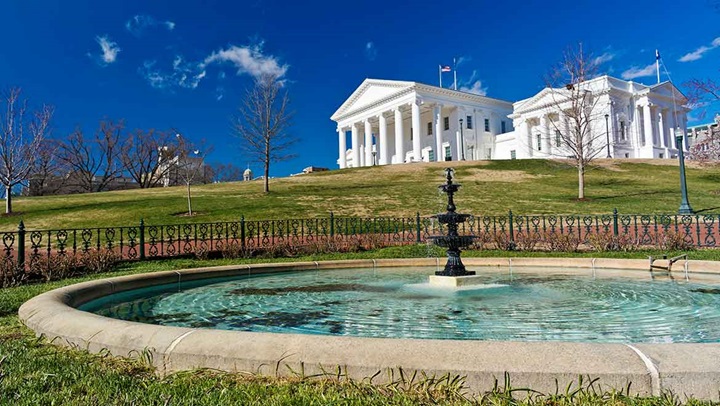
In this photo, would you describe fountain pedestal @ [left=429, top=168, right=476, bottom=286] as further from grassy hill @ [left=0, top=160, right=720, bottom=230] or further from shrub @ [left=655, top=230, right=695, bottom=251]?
grassy hill @ [left=0, top=160, right=720, bottom=230]

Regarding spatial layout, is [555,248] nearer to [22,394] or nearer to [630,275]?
[630,275]

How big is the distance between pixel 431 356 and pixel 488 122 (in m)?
79.9

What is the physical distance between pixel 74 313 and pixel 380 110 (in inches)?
2789

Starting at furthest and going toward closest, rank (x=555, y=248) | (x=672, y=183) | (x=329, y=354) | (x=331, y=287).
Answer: (x=672, y=183) → (x=555, y=248) → (x=331, y=287) → (x=329, y=354)

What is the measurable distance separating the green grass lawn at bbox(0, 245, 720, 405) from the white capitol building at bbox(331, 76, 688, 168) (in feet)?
196

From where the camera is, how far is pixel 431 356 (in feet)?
9.48

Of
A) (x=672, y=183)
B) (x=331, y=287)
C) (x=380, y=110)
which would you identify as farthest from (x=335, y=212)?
(x=380, y=110)

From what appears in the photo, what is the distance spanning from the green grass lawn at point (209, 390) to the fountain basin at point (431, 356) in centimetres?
8

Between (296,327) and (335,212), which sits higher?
(335,212)

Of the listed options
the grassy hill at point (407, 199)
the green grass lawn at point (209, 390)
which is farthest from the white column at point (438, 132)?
the green grass lawn at point (209, 390)

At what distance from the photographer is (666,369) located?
2658 millimetres

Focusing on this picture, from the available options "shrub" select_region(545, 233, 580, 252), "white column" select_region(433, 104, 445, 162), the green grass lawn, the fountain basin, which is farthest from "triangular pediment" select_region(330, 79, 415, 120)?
the green grass lawn

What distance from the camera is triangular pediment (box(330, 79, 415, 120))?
7019cm

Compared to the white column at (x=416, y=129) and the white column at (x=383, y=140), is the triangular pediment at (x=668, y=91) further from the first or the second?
the white column at (x=383, y=140)
